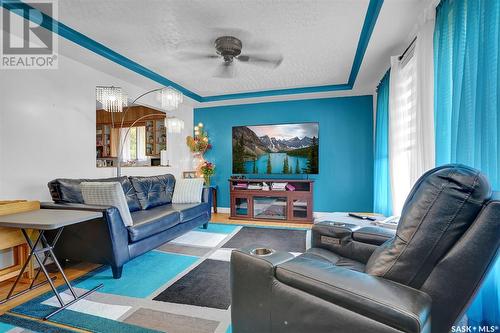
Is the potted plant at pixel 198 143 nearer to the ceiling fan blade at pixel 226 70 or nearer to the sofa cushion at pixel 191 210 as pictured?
the sofa cushion at pixel 191 210

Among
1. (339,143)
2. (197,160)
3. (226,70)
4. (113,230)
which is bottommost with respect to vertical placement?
(113,230)

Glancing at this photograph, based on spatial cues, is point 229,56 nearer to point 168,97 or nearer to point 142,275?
point 168,97

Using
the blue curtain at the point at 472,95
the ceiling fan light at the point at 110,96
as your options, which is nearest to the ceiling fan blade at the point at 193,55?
the ceiling fan light at the point at 110,96

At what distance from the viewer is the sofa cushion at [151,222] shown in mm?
2381

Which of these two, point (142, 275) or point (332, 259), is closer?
point (332, 259)

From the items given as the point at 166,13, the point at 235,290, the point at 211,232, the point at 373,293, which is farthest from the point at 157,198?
the point at 373,293

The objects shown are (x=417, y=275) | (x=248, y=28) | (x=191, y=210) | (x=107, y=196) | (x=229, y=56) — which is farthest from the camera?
(x=191, y=210)

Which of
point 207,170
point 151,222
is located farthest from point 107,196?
point 207,170

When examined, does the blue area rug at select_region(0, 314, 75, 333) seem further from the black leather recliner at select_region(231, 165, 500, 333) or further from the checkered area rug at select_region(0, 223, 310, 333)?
the black leather recliner at select_region(231, 165, 500, 333)

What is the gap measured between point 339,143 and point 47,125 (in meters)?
4.56

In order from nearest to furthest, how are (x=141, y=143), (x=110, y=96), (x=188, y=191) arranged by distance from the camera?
1. (x=110, y=96)
2. (x=188, y=191)
3. (x=141, y=143)

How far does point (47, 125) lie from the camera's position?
2715 millimetres

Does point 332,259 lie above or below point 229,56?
below

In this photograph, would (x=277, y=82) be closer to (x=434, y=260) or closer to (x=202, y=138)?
(x=202, y=138)
